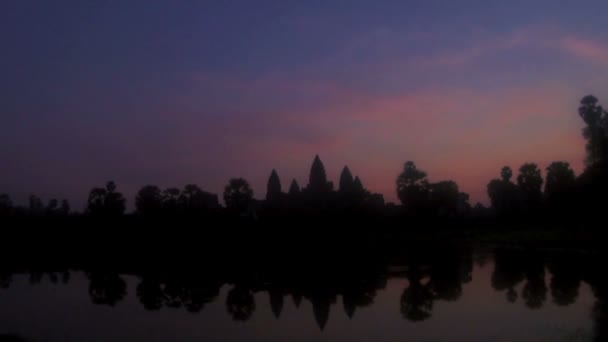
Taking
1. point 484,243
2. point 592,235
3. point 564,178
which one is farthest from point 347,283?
Answer: point 564,178

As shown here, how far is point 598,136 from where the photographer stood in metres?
Result: 76.7

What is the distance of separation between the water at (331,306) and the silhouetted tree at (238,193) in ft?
280

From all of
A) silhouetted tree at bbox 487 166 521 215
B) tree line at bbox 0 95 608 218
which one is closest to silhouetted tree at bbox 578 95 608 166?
tree line at bbox 0 95 608 218

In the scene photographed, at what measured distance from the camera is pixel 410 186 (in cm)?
12275

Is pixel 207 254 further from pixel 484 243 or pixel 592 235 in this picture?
pixel 592 235

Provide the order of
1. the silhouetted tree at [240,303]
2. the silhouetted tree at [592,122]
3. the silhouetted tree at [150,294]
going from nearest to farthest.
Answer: the silhouetted tree at [240,303] → the silhouetted tree at [150,294] → the silhouetted tree at [592,122]

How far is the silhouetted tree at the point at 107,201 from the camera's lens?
11875 cm

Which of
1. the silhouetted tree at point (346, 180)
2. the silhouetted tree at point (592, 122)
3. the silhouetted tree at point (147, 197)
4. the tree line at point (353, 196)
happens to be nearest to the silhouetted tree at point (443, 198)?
the tree line at point (353, 196)

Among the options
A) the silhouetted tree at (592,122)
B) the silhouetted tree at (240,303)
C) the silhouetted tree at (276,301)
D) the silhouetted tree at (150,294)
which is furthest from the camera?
the silhouetted tree at (592,122)

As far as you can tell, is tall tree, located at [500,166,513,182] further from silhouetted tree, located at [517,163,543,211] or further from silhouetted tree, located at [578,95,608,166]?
silhouetted tree, located at [578,95,608,166]

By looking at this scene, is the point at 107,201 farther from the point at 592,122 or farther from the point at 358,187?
the point at 592,122

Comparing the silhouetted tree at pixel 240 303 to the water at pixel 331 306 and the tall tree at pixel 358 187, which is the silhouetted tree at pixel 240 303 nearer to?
the water at pixel 331 306

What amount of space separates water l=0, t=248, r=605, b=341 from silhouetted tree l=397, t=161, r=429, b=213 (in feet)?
209

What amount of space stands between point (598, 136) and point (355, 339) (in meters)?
62.5
